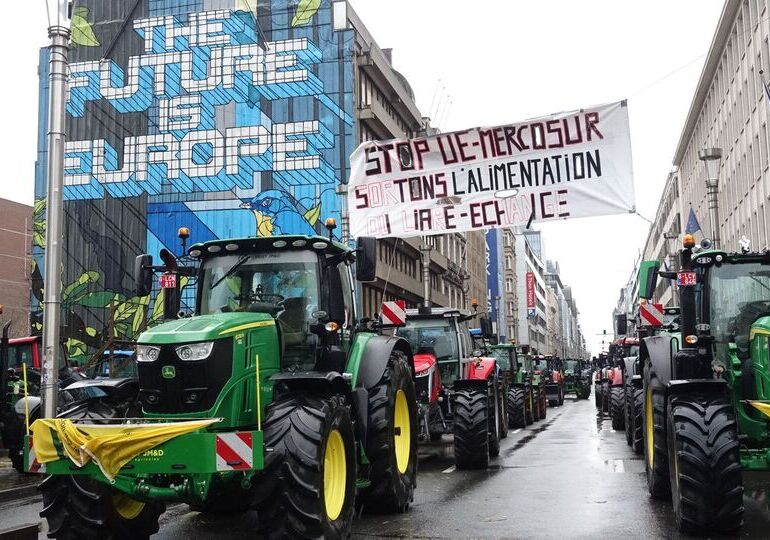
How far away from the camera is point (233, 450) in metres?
6.51

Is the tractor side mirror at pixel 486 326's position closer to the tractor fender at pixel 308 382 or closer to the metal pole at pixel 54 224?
the metal pole at pixel 54 224

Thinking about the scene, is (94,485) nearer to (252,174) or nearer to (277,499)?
(277,499)

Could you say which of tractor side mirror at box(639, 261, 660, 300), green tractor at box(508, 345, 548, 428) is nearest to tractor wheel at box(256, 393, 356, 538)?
tractor side mirror at box(639, 261, 660, 300)

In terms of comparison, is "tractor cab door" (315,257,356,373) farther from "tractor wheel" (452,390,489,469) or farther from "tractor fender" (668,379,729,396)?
"tractor wheel" (452,390,489,469)

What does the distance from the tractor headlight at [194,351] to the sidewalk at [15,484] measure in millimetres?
5748

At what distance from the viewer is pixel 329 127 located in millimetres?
52062

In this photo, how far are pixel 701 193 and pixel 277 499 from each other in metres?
57.6

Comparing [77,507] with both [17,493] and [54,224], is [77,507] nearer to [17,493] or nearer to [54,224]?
[54,224]

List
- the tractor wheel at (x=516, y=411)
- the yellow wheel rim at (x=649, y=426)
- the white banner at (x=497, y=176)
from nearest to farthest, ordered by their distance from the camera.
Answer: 1. the yellow wheel rim at (x=649, y=426)
2. the white banner at (x=497, y=176)
3. the tractor wheel at (x=516, y=411)

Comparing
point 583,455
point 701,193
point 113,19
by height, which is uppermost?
point 113,19

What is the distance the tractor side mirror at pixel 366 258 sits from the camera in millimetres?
8461

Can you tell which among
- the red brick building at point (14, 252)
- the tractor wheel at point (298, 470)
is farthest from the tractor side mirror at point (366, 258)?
the red brick building at point (14, 252)

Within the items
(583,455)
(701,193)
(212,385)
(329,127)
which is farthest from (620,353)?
(701,193)

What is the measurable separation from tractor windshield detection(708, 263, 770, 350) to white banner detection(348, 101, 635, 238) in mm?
1979
